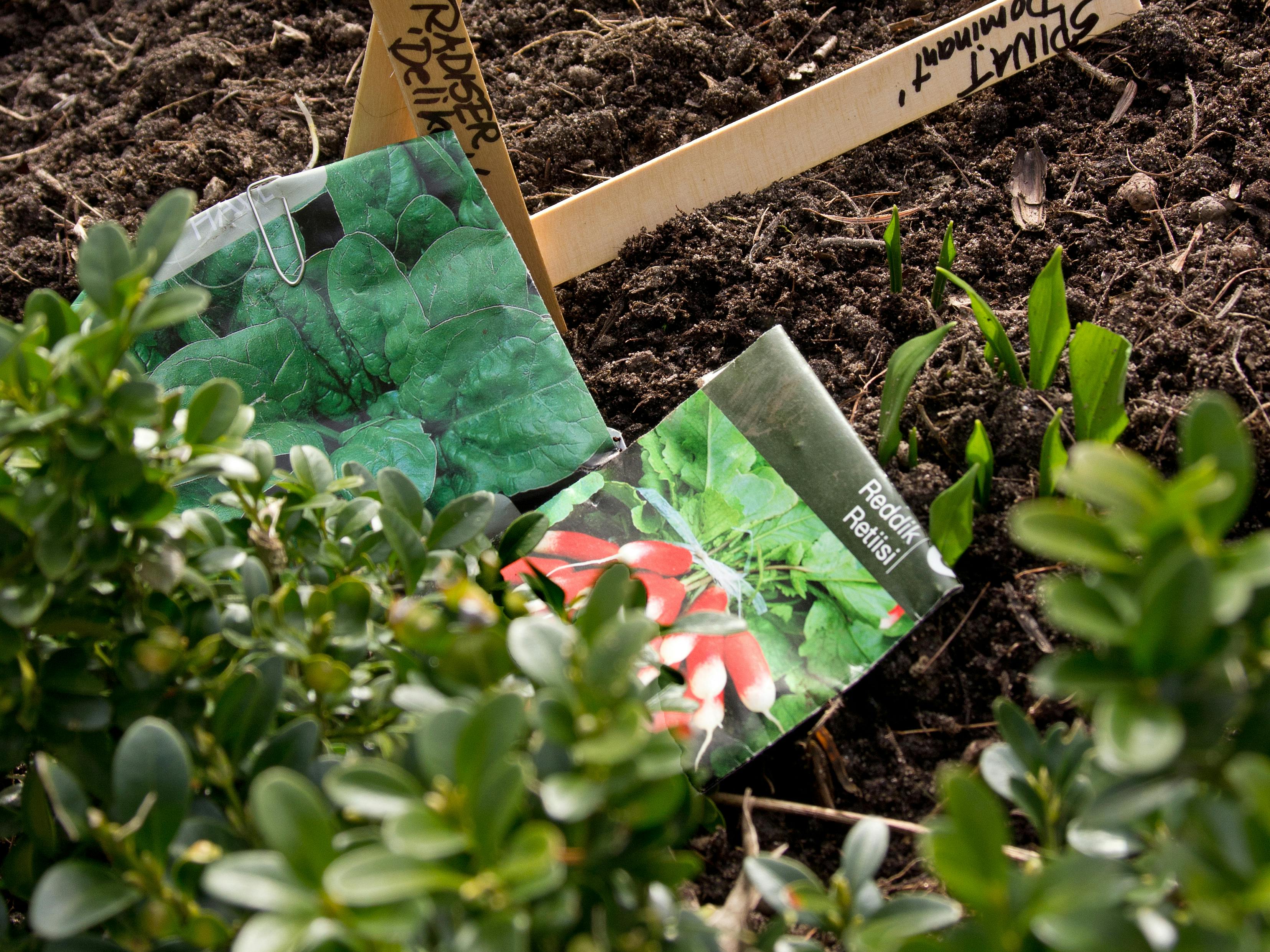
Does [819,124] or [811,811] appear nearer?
[811,811]

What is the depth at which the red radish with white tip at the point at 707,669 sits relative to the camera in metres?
1.00

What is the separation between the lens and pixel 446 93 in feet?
4.15

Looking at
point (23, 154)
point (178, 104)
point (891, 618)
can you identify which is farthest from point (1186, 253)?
point (23, 154)

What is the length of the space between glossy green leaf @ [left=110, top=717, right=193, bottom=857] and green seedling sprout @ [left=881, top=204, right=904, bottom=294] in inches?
42.1

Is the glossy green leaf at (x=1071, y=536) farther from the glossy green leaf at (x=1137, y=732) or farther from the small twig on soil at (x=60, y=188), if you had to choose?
the small twig on soil at (x=60, y=188)

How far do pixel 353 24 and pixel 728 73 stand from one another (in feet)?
2.76

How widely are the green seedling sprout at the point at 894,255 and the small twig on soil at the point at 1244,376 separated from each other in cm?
44

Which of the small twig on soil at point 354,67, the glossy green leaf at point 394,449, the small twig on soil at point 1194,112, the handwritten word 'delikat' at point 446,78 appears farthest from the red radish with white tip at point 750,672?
the small twig on soil at point 354,67

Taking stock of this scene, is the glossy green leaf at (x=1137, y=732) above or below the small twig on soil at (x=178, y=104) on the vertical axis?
below

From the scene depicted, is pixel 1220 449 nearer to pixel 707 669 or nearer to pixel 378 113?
pixel 707 669

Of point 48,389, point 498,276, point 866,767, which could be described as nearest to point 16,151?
point 498,276

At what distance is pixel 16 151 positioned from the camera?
1880mm

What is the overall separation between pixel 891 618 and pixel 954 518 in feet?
0.44

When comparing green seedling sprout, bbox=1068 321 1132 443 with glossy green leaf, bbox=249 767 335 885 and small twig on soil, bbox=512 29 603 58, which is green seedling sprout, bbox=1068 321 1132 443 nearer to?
glossy green leaf, bbox=249 767 335 885
